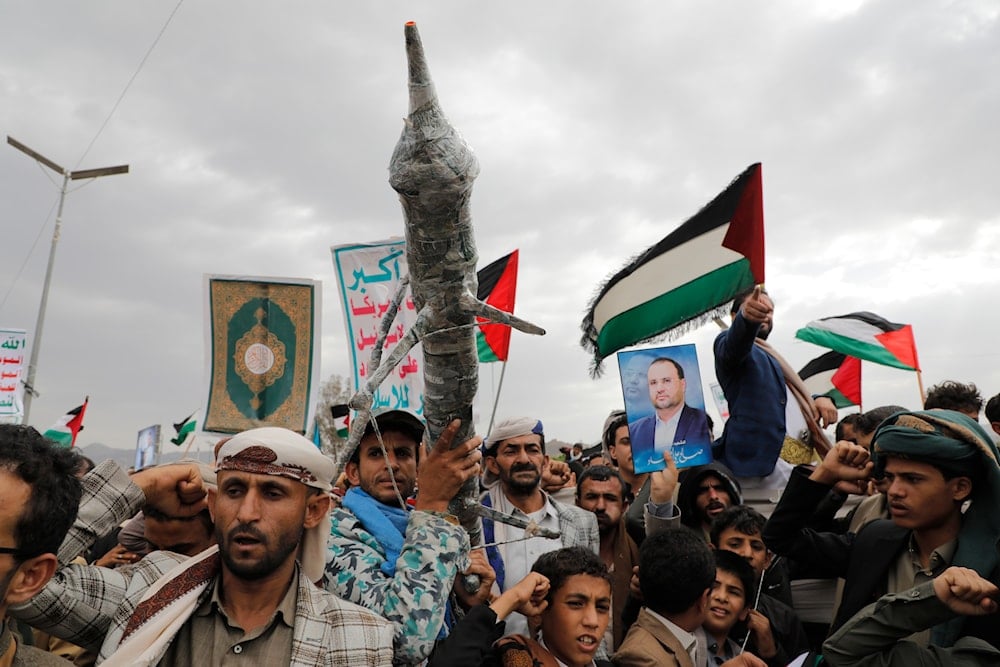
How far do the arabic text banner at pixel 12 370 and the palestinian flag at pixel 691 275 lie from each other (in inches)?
356

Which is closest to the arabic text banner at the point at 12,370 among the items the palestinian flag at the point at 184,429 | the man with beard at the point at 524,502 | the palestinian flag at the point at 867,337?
the palestinian flag at the point at 184,429

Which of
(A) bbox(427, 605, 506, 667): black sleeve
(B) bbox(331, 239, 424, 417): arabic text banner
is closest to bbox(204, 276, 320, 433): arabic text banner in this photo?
(B) bbox(331, 239, 424, 417): arabic text banner

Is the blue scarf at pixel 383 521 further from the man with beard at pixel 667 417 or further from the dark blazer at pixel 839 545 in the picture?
the man with beard at pixel 667 417

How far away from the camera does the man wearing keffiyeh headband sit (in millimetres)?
2514

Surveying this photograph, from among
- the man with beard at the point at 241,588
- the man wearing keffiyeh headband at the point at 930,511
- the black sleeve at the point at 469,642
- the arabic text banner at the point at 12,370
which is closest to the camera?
the man with beard at the point at 241,588

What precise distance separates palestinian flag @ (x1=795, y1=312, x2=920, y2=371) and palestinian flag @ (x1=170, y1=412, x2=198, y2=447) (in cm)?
1151

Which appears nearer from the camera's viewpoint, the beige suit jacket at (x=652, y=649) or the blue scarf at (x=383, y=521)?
the blue scarf at (x=383, y=521)

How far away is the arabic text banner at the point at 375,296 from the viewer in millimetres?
5250

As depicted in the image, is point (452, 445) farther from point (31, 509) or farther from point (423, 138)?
point (31, 509)

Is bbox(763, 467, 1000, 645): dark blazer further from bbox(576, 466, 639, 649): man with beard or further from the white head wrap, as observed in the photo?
the white head wrap

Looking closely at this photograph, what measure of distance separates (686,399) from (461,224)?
2.74 meters

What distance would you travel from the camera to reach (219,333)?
461cm

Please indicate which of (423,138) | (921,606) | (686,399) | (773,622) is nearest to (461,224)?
(423,138)

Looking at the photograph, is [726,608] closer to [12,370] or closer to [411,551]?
[411,551]
